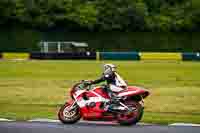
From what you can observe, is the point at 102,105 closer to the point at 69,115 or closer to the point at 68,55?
the point at 69,115

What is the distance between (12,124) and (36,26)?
42.6 metres

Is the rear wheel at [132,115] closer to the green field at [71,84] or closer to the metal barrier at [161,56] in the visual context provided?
the green field at [71,84]

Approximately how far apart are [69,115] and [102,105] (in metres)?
0.81

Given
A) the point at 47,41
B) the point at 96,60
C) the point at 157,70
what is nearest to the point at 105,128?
the point at 157,70

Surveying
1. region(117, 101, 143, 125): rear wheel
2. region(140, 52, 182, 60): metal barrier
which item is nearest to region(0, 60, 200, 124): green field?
region(117, 101, 143, 125): rear wheel

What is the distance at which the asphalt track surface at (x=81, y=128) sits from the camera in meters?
13.5

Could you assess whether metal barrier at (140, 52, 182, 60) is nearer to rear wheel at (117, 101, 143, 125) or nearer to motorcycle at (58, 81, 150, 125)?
motorcycle at (58, 81, 150, 125)

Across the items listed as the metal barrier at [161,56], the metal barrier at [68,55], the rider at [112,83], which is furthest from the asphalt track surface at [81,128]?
the metal barrier at [161,56]

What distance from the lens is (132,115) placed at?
14.7 meters

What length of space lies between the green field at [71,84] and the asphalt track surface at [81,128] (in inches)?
64.4

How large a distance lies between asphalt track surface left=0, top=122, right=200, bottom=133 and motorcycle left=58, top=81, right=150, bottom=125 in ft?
0.65

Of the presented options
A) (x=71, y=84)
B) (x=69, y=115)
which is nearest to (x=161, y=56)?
(x=71, y=84)

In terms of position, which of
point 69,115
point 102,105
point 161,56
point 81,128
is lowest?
point 161,56

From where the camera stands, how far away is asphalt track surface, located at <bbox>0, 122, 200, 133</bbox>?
13531 mm
